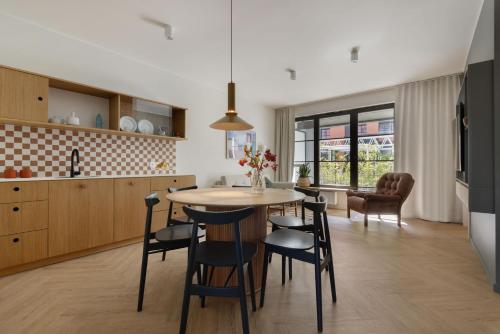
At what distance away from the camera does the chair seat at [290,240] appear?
170 cm

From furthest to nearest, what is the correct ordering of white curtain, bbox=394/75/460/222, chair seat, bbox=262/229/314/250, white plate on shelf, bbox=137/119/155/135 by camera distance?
1. white curtain, bbox=394/75/460/222
2. white plate on shelf, bbox=137/119/155/135
3. chair seat, bbox=262/229/314/250

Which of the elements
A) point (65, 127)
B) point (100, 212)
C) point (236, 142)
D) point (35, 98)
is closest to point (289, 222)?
point (100, 212)

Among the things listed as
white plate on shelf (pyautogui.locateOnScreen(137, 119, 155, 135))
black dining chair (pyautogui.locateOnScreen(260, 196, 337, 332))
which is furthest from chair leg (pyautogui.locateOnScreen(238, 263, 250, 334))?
white plate on shelf (pyautogui.locateOnScreen(137, 119, 155, 135))

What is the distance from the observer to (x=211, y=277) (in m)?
1.98

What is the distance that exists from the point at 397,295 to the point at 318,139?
4.75 meters

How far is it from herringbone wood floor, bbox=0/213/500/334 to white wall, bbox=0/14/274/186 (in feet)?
7.28

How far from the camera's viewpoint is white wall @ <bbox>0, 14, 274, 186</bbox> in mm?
2820

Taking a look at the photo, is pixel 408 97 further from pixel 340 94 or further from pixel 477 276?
pixel 477 276

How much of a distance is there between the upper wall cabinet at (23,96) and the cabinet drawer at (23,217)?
87 centimetres

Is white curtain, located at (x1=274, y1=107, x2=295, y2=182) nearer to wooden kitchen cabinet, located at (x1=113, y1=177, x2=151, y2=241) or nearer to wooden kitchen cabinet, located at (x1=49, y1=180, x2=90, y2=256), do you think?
wooden kitchen cabinet, located at (x1=113, y1=177, x2=151, y2=241)

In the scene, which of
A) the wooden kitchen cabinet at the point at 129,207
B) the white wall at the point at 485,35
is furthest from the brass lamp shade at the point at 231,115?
the white wall at the point at 485,35

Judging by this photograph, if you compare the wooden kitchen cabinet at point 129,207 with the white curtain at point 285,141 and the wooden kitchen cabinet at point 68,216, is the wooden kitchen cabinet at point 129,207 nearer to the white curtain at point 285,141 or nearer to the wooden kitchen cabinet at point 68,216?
the wooden kitchen cabinet at point 68,216

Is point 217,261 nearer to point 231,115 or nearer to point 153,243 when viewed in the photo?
point 153,243

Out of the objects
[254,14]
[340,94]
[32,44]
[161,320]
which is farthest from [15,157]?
[340,94]
